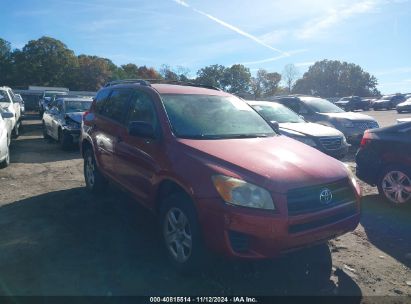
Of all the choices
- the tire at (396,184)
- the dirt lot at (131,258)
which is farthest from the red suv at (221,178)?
the tire at (396,184)

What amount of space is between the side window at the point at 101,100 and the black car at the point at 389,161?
Answer: 4.56m

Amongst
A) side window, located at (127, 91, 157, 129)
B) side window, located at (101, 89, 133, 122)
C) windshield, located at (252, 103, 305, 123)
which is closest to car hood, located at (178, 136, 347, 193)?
side window, located at (127, 91, 157, 129)

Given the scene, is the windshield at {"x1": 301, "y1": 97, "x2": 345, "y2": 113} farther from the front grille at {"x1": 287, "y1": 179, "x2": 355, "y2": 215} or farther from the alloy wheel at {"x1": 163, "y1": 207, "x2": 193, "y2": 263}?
the alloy wheel at {"x1": 163, "y1": 207, "x2": 193, "y2": 263}

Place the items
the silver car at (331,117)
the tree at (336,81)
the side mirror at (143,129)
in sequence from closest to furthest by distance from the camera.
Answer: the side mirror at (143,129)
the silver car at (331,117)
the tree at (336,81)

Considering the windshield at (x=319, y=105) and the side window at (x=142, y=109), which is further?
the windshield at (x=319, y=105)

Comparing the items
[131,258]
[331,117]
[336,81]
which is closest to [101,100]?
[131,258]

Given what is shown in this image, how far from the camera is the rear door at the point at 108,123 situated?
5035 mm

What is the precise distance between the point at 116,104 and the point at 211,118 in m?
1.75

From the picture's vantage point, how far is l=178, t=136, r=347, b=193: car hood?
10.3 ft

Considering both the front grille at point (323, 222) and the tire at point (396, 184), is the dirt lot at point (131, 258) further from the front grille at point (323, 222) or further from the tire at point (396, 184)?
the front grille at point (323, 222)

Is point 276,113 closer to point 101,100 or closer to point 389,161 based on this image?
point 389,161

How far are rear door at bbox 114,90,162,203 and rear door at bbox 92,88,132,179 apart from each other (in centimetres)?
20

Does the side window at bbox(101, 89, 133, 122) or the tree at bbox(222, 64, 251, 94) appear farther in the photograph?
the tree at bbox(222, 64, 251, 94)

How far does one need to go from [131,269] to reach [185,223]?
2.59 ft
